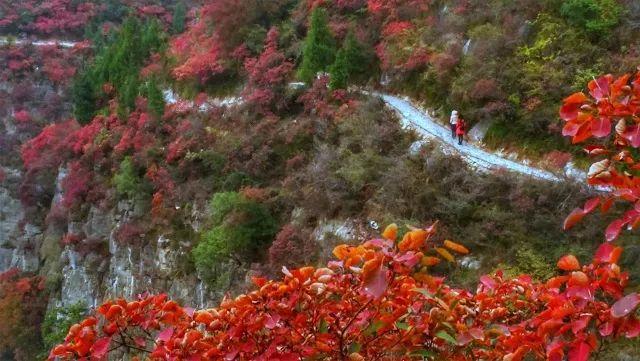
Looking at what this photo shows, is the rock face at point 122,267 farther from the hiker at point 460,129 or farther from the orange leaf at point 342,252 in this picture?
the orange leaf at point 342,252

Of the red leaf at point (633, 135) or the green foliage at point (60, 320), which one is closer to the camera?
the red leaf at point (633, 135)

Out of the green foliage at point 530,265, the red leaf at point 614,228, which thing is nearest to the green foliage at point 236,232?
the green foliage at point 530,265

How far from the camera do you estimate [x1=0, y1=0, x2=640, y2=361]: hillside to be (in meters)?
2.42

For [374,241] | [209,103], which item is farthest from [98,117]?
[374,241]

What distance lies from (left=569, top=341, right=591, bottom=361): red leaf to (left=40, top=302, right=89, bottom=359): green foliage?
20.1 metres

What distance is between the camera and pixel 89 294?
65.8ft

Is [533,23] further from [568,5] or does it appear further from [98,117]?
[98,117]

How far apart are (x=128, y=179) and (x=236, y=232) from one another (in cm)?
698

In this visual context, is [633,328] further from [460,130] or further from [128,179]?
[128,179]

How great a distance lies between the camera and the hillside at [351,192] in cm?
242

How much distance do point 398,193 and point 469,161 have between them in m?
1.84

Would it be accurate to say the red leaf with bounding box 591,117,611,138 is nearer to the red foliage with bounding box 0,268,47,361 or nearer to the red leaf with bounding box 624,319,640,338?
the red leaf with bounding box 624,319,640,338

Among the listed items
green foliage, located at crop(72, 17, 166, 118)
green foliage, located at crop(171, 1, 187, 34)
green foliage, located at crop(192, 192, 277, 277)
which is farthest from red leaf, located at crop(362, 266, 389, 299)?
green foliage, located at crop(171, 1, 187, 34)

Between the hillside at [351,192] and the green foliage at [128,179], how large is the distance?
0.09 meters
